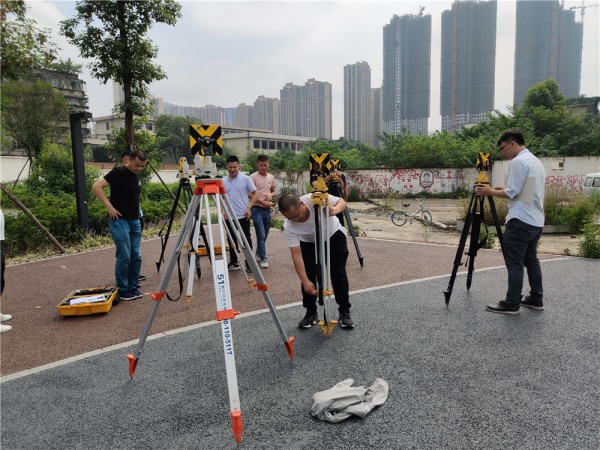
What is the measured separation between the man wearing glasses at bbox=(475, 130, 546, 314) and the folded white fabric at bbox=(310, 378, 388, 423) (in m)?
2.46

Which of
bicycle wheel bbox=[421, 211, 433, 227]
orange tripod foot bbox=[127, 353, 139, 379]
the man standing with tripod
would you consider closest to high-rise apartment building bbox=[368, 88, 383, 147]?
bicycle wheel bbox=[421, 211, 433, 227]

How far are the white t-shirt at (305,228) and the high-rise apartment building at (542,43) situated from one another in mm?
60754

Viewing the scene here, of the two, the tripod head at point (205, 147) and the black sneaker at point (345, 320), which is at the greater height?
the tripod head at point (205, 147)

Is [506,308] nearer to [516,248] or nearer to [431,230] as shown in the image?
[516,248]

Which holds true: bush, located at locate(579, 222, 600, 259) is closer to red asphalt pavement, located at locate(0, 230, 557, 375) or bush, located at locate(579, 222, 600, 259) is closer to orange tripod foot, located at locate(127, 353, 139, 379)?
red asphalt pavement, located at locate(0, 230, 557, 375)

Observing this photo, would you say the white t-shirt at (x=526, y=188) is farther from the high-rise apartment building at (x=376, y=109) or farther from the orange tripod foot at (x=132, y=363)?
the high-rise apartment building at (x=376, y=109)

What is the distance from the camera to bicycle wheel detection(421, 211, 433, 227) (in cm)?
1458

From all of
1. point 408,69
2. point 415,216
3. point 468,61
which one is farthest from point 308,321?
point 468,61

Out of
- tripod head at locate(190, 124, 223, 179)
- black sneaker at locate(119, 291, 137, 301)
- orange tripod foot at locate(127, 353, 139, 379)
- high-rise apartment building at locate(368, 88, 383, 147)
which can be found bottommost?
black sneaker at locate(119, 291, 137, 301)

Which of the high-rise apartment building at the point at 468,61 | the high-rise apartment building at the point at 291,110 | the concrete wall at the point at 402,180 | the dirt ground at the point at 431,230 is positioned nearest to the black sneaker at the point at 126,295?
the dirt ground at the point at 431,230

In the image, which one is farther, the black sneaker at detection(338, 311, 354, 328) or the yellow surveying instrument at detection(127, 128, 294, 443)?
the black sneaker at detection(338, 311, 354, 328)

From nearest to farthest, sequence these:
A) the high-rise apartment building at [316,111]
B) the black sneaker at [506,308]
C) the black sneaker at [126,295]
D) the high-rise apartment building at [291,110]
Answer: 1. the black sneaker at [506,308]
2. the black sneaker at [126,295]
3. the high-rise apartment building at [316,111]
4. the high-rise apartment building at [291,110]

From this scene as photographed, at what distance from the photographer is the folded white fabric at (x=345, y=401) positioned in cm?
280

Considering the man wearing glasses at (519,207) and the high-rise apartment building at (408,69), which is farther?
the high-rise apartment building at (408,69)
